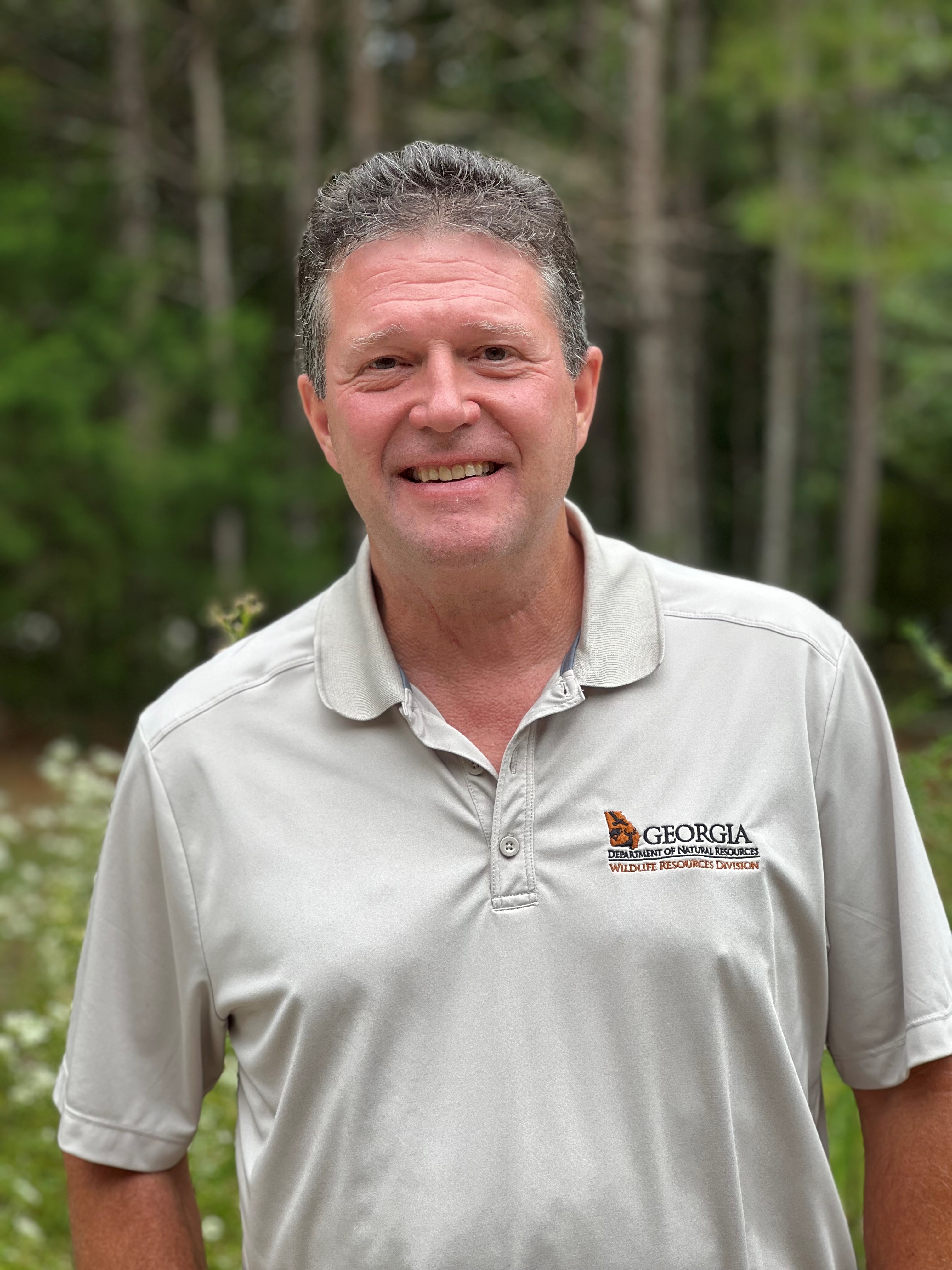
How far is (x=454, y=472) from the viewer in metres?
1.87

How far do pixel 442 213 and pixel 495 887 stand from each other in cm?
88

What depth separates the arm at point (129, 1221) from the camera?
6.45 feet

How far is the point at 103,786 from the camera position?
14.2ft

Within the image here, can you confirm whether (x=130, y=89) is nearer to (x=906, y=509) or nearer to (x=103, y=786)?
(x=906, y=509)

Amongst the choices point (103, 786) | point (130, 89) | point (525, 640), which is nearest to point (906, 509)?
point (130, 89)

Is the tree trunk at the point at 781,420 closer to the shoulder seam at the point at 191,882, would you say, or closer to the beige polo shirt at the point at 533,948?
the beige polo shirt at the point at 533,948

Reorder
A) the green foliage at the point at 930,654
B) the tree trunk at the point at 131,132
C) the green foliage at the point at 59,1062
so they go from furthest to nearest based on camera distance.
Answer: the tree trunk at the point at 131,132, the green foliage at the point at 59,1062, the green foliage at the point at 930,654

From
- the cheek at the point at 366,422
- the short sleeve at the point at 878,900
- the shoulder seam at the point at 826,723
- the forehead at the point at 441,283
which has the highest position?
the forehead at the point at 441,283

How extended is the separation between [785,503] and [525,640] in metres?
16.7

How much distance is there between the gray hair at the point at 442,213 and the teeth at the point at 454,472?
0.71 feet

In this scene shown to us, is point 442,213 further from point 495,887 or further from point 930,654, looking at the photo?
point 930,654

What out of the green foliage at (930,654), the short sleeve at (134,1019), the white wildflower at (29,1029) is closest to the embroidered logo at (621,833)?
the short sleeve at (134,1019)

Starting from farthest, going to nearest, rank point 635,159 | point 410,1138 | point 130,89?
point 130,89 < point 635,159 < point 410,1138

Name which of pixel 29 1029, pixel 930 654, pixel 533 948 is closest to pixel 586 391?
pixel 533 948
